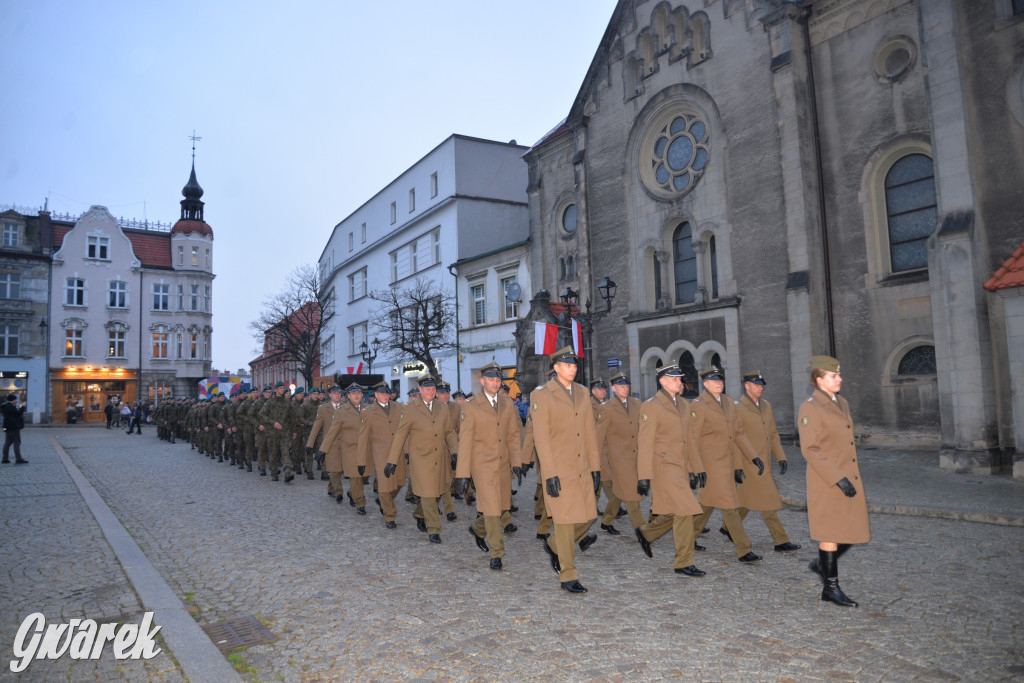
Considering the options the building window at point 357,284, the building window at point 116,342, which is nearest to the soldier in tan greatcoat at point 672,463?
the building window at point 357,284

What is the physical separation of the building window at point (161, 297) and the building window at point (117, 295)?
204 cm

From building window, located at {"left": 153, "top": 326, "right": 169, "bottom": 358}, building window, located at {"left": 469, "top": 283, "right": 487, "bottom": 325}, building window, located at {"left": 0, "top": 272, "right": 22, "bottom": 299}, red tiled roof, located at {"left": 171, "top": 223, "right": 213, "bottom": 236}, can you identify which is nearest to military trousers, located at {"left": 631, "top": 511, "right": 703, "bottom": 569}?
building window, located at {"left": 469, "top": 283, "right": 487, "bottom": 325}

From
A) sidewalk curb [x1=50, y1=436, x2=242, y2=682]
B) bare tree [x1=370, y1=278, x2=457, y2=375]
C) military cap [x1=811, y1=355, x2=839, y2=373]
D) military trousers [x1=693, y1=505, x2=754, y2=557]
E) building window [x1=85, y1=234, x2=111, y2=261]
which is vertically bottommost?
sidewalk curb [x1=50, y1=436, x2=242, y2=682]

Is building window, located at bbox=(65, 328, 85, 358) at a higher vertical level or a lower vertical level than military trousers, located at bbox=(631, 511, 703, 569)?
higher

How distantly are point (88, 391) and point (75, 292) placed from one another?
7371mm

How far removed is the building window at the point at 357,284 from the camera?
49384mm

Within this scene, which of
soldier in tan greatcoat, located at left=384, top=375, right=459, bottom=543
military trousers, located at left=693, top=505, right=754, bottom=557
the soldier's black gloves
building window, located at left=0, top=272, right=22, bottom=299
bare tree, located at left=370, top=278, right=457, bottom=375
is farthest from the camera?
building window, located at left=0, top=272, right=22, bottom=299

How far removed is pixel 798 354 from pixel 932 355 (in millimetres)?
2954

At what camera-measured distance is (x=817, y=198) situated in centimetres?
1817

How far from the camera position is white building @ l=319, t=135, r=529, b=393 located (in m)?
35.8

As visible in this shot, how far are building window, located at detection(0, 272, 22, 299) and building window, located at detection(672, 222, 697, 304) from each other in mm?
48044

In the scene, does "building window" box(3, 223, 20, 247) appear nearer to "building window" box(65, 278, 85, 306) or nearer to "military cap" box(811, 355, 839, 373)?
"building window" box(65, 278, 85, 306)

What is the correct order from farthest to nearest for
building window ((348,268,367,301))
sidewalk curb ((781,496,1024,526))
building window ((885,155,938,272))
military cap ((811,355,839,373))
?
building window ((348,268,367,301)) < building window ((885,155,938,272)) < sidewalk curb ((781,496,1024,526)) < military cap ((811,355,839,373))

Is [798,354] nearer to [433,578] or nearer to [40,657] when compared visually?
[433,578]
